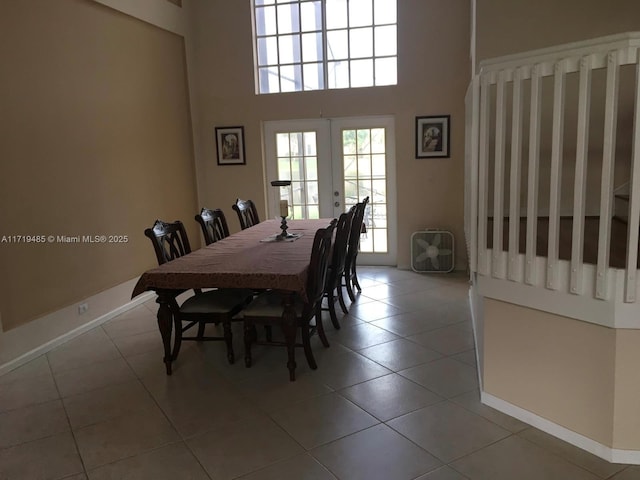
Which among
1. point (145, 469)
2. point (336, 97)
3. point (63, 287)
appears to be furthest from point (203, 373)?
point (336, 97)

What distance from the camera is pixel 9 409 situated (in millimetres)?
3141

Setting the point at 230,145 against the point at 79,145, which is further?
the point at 230,145

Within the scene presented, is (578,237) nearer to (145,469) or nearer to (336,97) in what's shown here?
(145,469)

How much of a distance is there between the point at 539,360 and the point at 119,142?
424cm

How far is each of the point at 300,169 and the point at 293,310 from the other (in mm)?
3520

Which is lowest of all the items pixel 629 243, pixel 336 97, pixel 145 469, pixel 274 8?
pixel 145 469

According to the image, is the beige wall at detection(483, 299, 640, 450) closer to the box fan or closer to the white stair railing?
the white stair railing

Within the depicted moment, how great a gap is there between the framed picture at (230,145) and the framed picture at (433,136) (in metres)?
2.23

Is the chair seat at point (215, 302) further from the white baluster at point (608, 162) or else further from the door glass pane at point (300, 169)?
the door glass pane at point (300, 169)

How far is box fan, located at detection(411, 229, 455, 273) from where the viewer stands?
6.07 meters

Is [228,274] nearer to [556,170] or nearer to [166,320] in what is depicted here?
[166,320]

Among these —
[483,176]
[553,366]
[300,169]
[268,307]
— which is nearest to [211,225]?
[268,307]

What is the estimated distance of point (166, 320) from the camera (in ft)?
11.5

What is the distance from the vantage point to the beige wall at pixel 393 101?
5820 millimetres
